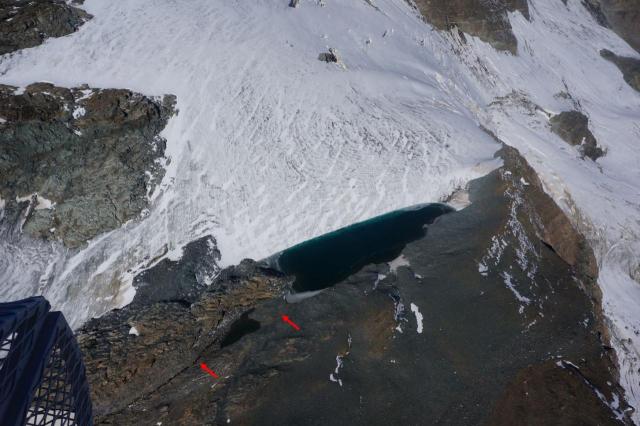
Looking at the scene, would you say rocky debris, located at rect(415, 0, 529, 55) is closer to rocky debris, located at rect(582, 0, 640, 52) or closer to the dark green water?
rocky debris, located at rect(582, 0, 640, 52)

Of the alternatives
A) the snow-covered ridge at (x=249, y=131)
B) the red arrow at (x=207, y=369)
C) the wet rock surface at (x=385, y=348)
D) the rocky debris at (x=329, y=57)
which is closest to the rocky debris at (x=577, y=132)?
the snow-covered ridge at (x=249, y=131)

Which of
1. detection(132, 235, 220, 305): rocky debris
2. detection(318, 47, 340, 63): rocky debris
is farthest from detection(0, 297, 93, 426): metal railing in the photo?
detection(318, 47, 340, 63): rocky debris

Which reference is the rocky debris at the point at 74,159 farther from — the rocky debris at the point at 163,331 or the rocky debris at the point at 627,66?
the rocky debris at the point at 627,66

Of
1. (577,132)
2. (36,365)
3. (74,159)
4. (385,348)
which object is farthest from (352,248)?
(577,132)

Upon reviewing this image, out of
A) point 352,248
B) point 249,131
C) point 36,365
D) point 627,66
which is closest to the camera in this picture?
point 36,365

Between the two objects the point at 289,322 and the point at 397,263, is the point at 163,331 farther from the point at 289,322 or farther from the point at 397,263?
the point at 397,263

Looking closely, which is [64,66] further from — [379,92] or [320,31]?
[379,92]
